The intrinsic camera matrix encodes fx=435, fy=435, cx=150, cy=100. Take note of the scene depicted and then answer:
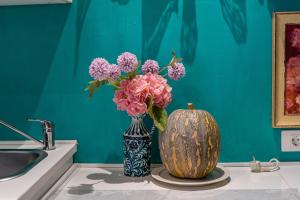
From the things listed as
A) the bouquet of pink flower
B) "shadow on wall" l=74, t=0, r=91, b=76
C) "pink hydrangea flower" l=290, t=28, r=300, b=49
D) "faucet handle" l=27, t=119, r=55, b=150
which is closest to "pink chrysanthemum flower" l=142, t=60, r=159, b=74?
the bouquet of pink flower

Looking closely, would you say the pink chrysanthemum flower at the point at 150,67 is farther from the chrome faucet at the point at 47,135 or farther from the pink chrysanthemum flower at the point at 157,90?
the chrome faucet at the point at 47,135

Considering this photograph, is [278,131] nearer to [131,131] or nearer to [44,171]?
[131,131]

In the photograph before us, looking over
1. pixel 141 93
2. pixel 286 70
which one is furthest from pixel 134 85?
pixel 286 70

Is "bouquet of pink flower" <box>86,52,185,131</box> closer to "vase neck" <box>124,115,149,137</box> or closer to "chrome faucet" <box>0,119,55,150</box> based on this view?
"vase neck" <box>124,115,149,137</box>

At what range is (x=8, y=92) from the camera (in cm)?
174

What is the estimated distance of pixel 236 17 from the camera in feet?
5.47

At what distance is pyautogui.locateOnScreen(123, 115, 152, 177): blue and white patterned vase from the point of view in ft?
5.16

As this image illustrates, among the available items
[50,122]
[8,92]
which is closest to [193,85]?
[50,122]

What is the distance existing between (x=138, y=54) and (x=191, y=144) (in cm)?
45

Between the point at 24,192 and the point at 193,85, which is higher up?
the point at 193,85

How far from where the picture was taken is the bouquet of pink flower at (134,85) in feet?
4.82

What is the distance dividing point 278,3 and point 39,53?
3.11 ft

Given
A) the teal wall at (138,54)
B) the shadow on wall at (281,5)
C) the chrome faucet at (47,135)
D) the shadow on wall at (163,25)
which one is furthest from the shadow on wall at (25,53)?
the shadow on wall at (281,5)

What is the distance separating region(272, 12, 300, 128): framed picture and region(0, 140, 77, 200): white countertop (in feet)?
2.67
